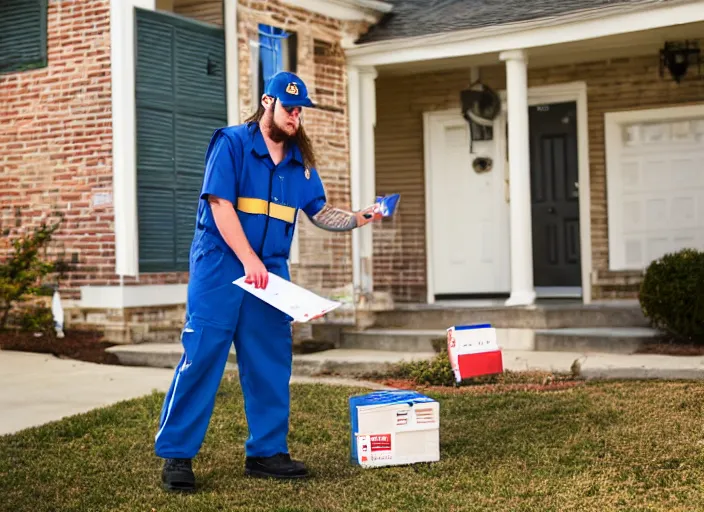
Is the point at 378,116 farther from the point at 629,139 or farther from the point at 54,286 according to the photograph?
the point at 54,286

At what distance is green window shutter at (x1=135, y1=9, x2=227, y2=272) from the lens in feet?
33.3

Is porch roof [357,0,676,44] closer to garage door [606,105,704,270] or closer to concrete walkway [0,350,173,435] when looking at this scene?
garage door [606,105,704,270]

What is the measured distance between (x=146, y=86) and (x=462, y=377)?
4569 millimetres

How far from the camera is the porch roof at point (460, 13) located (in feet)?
35.2

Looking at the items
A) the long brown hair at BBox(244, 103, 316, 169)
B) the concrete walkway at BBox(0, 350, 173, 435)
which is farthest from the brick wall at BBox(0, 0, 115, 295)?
the long brown hair at BBox(244, 103, 316, 169)

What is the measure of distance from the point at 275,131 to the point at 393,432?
1625 millimetres

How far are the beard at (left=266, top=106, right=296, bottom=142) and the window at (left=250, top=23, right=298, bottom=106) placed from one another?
244 inches

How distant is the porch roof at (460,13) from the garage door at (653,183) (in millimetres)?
1735

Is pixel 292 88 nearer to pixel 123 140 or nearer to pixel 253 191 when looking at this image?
pixel 253 191

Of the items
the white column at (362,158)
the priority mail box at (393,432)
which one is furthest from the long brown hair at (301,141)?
the white column at (362,158)

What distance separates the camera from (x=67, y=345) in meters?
9.75

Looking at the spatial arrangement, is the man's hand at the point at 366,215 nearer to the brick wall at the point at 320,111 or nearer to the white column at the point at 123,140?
the white column at the point at 123,140

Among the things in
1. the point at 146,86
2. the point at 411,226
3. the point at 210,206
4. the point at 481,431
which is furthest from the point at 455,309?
the point at 210,206

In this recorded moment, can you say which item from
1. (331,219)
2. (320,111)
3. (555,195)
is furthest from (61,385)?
(555,195)
